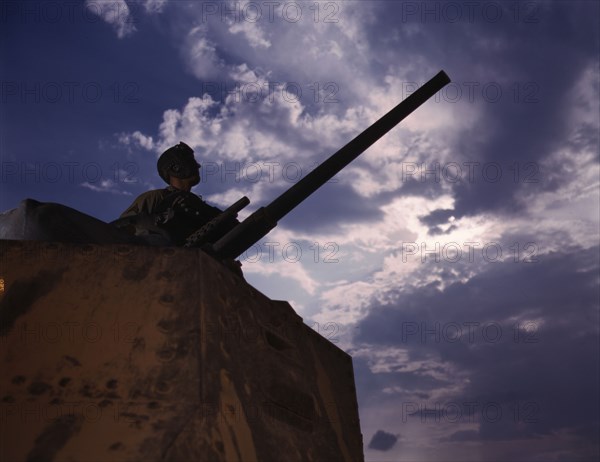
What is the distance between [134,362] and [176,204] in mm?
1956

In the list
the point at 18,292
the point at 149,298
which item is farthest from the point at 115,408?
the point at 18,292

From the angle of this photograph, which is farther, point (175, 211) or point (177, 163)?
point (177, 163)

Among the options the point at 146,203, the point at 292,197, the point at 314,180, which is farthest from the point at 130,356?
the point at 146,203

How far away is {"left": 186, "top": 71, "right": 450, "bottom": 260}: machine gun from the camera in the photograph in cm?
320

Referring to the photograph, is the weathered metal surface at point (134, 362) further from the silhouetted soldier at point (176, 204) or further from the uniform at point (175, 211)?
the uniform at point (175, 211)

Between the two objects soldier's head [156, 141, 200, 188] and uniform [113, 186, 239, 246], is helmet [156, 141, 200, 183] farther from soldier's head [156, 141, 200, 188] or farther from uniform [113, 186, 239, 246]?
uniform [113, 186, 239, 246]

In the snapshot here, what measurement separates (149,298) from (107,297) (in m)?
0.14

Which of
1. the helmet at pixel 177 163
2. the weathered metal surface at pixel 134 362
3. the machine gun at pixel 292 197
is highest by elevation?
the helmet at pixel 177 163

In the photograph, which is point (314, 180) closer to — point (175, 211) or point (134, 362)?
point (175, 211)

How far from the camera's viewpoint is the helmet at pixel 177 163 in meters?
4.37

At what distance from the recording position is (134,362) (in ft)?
6.62

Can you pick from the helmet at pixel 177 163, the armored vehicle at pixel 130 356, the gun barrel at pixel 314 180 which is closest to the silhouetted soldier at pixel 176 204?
the helmet at pixel 177 163

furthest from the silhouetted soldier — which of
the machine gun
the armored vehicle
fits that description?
the armored vehicle

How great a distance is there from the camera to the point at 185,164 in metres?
4.38
